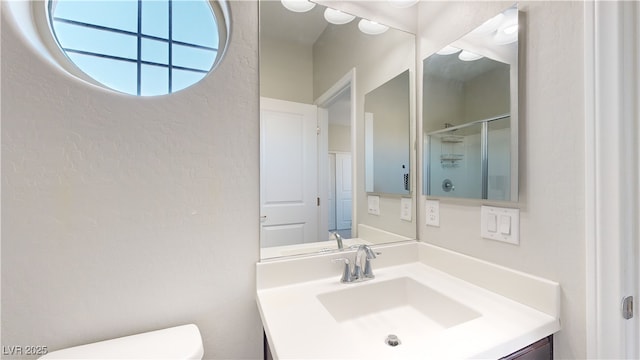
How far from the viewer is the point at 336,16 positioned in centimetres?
116

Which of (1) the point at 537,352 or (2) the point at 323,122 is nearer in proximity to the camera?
(1) the point at 537,352

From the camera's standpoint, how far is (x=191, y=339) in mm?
761

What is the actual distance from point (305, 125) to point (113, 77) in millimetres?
720

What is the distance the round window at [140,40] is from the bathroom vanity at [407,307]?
811 millimetres

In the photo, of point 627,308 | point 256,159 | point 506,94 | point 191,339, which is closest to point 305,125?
point 256,159

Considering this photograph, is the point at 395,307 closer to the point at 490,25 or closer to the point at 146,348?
the point at 146,348

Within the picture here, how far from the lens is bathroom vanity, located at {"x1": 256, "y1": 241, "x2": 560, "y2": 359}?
617mm

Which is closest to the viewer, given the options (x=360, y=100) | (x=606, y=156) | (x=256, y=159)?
(x=606, y=156)

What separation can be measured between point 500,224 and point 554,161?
265 mm

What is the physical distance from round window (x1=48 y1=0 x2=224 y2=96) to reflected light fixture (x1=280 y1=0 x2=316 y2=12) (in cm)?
31

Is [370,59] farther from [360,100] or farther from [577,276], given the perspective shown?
[577,276]

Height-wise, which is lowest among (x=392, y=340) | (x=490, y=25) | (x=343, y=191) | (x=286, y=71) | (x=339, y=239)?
(x=392, y=340)

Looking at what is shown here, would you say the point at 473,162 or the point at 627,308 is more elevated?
A: the point at 473,162

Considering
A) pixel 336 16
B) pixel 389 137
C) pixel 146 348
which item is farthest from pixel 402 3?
pixel 146 348
